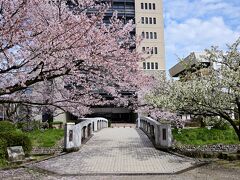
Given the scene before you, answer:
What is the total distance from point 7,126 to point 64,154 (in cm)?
641

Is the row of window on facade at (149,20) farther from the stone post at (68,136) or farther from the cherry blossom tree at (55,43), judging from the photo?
the cherry blossom tree at (55,43)

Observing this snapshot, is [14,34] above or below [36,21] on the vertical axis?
below

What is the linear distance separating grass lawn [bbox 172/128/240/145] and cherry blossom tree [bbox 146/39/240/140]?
28.7 feet

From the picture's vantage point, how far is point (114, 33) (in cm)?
1092

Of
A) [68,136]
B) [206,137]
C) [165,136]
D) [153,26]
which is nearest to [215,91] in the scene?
[165,136]

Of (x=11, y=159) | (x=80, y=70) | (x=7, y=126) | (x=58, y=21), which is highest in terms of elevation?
(x=58, y=21)

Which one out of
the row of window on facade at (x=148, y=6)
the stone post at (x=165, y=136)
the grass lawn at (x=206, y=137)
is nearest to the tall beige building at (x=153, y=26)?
the row of window on facade at (x=148, y=6)

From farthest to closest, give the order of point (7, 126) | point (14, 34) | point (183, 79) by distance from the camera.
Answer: point (7, 126) < point (183, 79) < point (14, 34)

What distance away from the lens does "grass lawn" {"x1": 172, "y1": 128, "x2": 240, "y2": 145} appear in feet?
74.7

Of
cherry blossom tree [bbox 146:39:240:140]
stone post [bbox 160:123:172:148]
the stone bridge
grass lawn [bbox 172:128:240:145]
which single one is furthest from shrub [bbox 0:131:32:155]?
grass lawn [bbox 172:128:240:145]

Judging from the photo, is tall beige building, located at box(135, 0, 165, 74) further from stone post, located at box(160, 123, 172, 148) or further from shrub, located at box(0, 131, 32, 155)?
shrub, located at box(0, 131, 32, 155)

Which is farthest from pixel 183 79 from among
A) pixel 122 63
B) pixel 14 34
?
pixel 14 34

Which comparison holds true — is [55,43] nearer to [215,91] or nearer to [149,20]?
[215,91]

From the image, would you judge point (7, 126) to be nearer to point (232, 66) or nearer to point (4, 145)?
point (4, 145)
